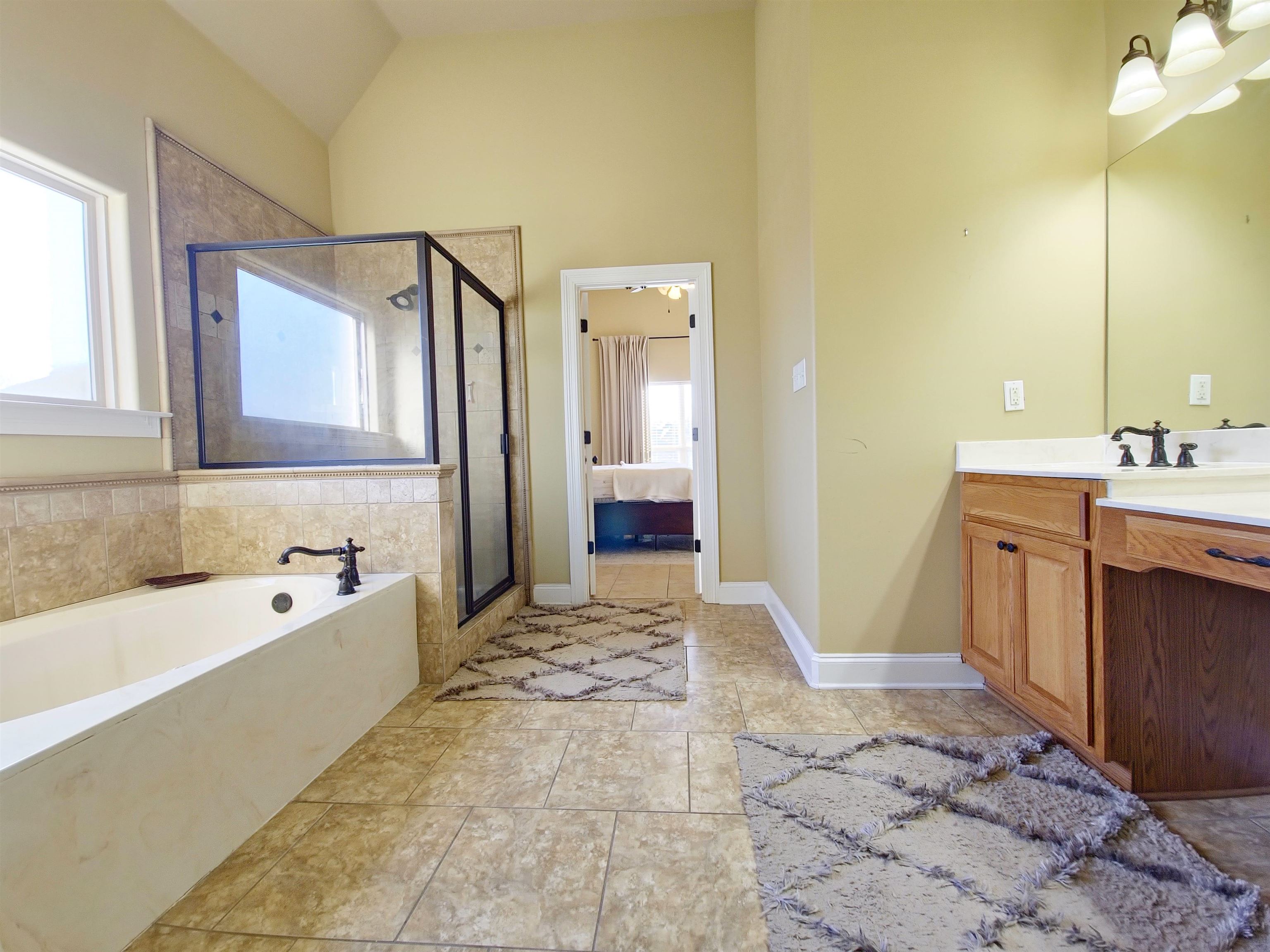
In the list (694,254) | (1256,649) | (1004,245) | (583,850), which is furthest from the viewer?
(694,254)

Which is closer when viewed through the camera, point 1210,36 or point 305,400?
point 1210,36

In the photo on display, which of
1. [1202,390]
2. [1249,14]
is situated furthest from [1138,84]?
[1202,390]

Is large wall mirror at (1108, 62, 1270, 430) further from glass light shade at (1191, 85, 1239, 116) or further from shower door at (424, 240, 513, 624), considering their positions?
shower door at (424, 240, 513, 624)

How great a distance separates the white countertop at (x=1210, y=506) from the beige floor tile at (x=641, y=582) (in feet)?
7.93

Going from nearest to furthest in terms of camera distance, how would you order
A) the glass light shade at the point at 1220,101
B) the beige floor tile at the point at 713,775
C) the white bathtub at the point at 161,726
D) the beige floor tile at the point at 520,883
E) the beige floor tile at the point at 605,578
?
the white bathtub at the point at 161,726 → the beige floor tile at the point at 520,883 → the beige floor tile at the point at 713,775 → the glass light shade at the point at 1220,101 → the beige floor tile at the point at 605,578

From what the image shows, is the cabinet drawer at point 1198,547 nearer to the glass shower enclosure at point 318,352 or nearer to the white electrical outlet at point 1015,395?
the white electrical outlet at point 1015,395

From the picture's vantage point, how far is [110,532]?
6.31ft

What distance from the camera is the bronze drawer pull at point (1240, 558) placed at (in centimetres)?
94

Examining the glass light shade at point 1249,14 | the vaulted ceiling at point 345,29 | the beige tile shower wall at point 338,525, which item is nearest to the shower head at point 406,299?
the beige tile shower wall at point 338,525

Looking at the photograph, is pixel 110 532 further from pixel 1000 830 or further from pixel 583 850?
pixel 1000 830

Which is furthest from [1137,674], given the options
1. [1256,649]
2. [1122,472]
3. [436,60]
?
[436,60]

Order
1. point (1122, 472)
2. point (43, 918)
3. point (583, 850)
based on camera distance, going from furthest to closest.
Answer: point (1122, 472) < point (583, 850) < point (43, 918)

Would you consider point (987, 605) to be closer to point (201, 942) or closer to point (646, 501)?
point (201, 942)

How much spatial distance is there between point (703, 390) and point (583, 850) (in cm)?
242
